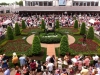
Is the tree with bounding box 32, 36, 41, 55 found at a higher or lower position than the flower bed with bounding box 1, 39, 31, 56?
higher

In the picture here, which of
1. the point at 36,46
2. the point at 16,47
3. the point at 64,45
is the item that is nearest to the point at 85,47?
the point at 64,45

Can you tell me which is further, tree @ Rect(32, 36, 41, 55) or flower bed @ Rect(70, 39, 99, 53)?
flower bed @ Rect(70, 39, 99, 53)

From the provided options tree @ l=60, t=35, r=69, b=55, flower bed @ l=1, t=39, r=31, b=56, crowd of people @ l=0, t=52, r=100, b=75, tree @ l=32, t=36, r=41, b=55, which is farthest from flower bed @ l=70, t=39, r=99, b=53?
flower bed @ l=1, t=39, r=31, b=56

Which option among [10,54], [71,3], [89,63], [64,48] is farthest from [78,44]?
[71,3]

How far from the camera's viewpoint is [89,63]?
14.1 m

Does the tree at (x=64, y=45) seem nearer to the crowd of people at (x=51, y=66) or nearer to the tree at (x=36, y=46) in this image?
the crowd of people at (x=51, y=66)

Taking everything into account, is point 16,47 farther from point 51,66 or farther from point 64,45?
point 51,66

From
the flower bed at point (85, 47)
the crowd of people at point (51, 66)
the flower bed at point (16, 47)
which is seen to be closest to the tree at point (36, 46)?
the flower bed at point (16, 47)

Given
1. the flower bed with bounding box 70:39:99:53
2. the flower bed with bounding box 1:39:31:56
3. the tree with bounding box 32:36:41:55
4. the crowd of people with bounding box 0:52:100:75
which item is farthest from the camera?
the flower bed with bounding box 70:39:99:53

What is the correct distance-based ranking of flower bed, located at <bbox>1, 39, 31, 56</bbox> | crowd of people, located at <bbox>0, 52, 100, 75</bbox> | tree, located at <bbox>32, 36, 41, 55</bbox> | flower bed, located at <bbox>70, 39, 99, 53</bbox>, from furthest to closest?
flower bed, located at <bbox>70, 39, 99, 53</bbox>
flower bed, located at <bbox>1, 39, 31, 56</bbox>
tree, located at <bbox>32, 36, 41, 55</bbox>
crowd of people, located at <bbox>0, 52, 100, 75</bbox>

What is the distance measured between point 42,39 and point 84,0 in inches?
1918

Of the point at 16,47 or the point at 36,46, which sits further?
the point at 16,47

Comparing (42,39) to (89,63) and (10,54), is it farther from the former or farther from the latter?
(89,63)

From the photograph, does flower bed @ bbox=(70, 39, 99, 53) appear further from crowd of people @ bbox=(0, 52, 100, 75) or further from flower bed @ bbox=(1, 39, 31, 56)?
flower bed @ bbox=(1, 39, 31, 56)
